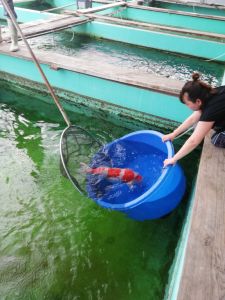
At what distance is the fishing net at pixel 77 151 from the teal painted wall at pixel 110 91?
1350 millimetres

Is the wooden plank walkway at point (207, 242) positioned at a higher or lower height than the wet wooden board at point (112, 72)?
lower

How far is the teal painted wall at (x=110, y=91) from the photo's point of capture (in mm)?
4539

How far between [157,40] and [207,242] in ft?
23.1

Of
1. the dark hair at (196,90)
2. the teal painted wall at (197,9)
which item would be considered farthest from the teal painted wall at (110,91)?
the teal painted wall at (197,9)

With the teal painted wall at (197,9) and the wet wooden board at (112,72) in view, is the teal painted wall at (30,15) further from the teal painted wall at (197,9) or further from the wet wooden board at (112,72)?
the teal painted wall at (197,9)

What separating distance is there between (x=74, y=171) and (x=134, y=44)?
630 centimetres

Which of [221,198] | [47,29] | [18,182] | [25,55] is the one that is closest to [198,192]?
[221,198]

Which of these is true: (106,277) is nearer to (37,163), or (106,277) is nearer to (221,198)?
(221,198)

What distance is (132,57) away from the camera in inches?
299

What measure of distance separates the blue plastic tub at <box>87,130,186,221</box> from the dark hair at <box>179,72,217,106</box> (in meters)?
0.75

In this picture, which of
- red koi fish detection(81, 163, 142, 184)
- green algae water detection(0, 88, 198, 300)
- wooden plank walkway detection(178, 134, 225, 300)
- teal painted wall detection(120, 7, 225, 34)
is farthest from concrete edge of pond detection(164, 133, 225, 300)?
teal painted wall detection(120, 7, 225, 34)

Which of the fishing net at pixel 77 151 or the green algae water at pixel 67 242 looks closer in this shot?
the green algae water at pixel 67 242

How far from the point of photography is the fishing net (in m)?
3.19

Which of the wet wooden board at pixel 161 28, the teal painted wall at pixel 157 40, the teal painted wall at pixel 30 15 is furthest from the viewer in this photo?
the teal painted wall at pixel 30 15
